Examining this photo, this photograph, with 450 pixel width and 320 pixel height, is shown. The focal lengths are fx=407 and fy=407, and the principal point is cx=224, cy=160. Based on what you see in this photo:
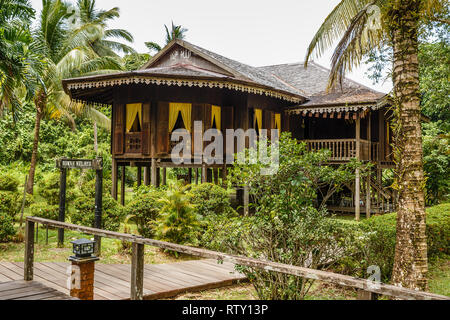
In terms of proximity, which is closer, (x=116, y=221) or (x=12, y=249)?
(x=12, y=249)

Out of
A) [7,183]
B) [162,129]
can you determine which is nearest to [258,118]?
[162,129]

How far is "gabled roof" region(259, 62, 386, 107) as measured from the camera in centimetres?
1552

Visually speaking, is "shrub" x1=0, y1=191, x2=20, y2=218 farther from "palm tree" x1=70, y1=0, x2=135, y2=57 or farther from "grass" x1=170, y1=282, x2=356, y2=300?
"palm tree" x1=70, y1=0, x2=135, y2=57

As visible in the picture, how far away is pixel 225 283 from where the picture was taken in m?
6.50

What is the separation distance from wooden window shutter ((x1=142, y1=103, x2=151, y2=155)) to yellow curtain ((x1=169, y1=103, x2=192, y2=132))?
768mm

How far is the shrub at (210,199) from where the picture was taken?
9945mm

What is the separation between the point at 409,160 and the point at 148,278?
4331mm

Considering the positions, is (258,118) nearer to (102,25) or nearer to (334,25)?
(334,25)

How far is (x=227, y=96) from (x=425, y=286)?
35.8 ft
